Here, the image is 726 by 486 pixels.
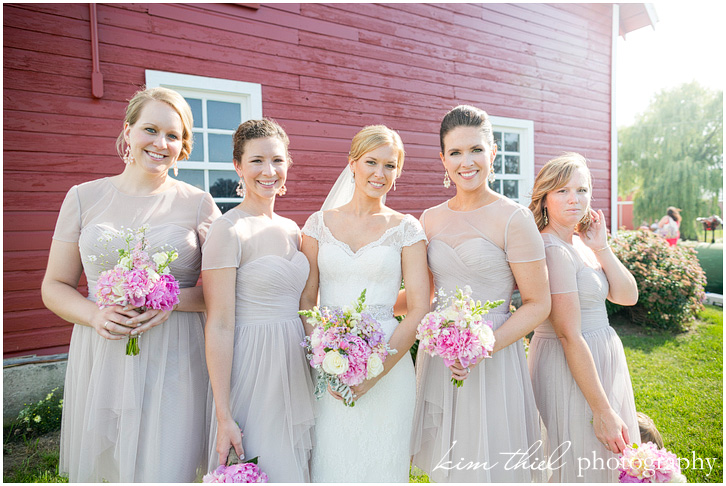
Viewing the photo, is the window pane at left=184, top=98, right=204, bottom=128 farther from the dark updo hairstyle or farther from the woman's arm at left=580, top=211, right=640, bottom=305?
the woman's arm at left=580, top=211, right=640, bottom=305

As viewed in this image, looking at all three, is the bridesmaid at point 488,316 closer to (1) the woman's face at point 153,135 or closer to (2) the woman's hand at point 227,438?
(2) the woman's hand at point 227,438

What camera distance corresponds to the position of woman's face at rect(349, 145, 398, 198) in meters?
2.57

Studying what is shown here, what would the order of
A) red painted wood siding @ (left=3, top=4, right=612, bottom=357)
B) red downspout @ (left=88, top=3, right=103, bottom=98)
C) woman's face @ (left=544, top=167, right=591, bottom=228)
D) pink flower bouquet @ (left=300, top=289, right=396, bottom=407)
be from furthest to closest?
red downspout @ (left=88, top=3, right=103, bottom=98) < red painted wood siding @ (left=3, top=4, right=612, bottom=357) < woman's face @ (left=544, top=167, right=591, bottom=228) < pink flower bouquet @ (left=300, top=289, right=396, bottom=407)

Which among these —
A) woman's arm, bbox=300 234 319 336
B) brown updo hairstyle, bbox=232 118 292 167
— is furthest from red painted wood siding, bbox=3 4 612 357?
woman's arm, bbox=300 234 319 336

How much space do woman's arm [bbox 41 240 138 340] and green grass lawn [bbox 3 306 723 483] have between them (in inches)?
91.9

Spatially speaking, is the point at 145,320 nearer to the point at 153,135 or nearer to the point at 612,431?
the point at 153,135

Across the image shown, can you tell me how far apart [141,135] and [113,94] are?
11.2ft

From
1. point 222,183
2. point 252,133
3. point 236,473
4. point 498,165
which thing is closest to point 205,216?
point 252,133

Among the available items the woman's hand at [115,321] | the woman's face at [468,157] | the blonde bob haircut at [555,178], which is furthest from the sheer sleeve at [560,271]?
the woman's hand at [115,321]

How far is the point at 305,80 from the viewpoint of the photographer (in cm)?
652

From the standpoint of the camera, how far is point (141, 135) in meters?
2.47

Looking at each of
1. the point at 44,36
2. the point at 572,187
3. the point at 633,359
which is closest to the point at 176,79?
the point at 44,36

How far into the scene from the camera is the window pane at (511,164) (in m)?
9.23

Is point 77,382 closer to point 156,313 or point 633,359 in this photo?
point 156,313
